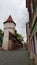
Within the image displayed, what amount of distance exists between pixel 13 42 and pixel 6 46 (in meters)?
2.52

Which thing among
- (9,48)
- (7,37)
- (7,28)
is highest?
(7,28)

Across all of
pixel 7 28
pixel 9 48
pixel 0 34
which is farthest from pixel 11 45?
pixel 0 34

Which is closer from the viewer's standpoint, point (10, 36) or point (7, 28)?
point (10, 36)

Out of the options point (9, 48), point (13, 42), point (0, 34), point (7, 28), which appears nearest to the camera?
point (9, 48)

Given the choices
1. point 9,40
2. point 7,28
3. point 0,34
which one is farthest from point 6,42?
point 0,34

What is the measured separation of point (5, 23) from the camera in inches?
1870

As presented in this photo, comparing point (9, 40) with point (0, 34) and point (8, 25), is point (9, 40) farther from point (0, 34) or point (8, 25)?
point (0, 34)

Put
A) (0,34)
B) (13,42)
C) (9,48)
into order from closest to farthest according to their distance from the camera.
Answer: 1. (9,48)
2. (13,42)
3. (0,34)

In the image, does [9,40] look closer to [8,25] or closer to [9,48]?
[9,48]

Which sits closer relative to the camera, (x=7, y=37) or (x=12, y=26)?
(x=7, y=37)

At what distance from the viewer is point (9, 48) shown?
114 ft

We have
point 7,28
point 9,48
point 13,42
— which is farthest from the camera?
point 7,28

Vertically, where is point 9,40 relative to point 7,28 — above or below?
below

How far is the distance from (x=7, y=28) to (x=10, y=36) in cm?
946
